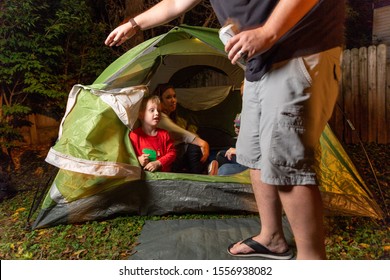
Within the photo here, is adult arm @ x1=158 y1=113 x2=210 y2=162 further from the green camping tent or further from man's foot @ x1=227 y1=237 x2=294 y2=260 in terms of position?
man's foot @ x1=227 y1=237 x2=294 y2=260

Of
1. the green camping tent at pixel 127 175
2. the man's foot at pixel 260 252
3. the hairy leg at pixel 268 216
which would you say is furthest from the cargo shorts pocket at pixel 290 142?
the green camping tent at pixel 127 175

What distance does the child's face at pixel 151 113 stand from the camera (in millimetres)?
1562

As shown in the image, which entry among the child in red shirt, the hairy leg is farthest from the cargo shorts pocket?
the child in red shirt

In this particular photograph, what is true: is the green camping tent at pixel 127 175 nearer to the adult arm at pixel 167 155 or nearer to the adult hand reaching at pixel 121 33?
the adult arm at pixel 167 155

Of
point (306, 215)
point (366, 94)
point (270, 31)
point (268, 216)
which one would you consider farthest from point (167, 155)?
point (366, 94)

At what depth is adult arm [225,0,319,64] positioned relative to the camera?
2.28 ft

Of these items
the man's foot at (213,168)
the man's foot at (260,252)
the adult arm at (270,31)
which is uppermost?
the adult arm at (270,31)

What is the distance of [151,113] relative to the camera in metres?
1.56

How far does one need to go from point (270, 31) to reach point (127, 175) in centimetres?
91

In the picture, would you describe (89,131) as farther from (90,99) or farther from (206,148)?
(206,148)

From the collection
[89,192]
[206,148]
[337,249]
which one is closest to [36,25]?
[89,192]

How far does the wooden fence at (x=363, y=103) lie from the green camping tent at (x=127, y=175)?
485mm

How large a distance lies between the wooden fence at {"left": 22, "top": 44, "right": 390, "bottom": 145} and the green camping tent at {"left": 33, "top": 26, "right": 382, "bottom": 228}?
485 mm
